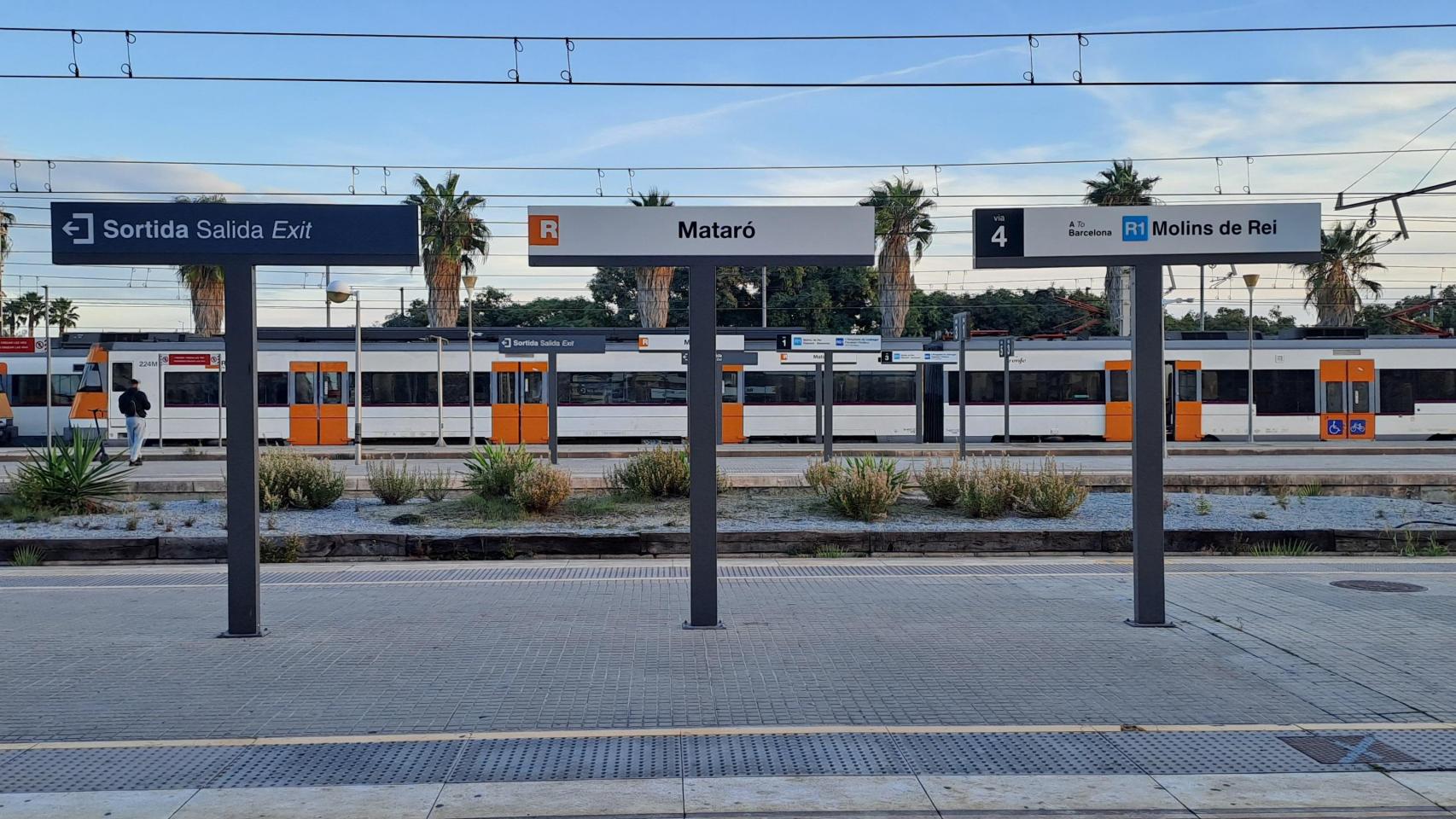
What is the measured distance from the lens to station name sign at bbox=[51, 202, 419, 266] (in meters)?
8.10

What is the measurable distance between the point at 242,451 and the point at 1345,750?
7.11m

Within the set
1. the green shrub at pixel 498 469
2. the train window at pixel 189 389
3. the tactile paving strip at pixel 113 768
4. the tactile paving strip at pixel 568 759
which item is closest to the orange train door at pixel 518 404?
the train window at pixel 189 389

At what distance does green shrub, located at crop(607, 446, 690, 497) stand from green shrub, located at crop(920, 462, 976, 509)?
131 inches

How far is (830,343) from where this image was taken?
85.2 ft

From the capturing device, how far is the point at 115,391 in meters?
31.9

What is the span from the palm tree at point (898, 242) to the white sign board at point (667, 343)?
16.9 m

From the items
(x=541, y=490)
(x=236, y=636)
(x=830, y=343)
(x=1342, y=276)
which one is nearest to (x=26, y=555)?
(x=236, y=636)

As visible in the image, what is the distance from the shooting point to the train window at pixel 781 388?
3350cm

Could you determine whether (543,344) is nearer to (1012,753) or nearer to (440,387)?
(440,387)

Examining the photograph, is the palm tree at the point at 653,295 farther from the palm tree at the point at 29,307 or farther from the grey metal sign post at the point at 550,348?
the palm tree at the point at 29,307

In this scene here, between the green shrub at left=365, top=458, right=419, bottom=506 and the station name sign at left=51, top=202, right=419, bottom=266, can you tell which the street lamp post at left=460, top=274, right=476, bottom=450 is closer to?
the green shrub at left=365, top=458, right=419, bottom=506

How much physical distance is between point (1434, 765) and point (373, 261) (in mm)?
6990

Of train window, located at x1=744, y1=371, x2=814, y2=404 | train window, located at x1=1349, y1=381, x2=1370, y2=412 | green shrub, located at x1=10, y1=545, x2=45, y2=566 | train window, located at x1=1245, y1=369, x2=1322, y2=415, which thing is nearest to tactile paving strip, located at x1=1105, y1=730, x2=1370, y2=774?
green shrub, located at x1=10, y1=545, x2=45, y2=566

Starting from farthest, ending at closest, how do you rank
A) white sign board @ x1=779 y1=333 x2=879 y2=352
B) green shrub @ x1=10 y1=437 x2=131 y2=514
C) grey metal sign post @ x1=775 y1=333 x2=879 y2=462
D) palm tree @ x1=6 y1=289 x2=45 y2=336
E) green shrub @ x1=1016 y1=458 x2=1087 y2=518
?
1. palm tree @ x1=6 y1=289 x2=45 y2=336
2. white sign board @ x1=779 y1=333 x2=879 y2=352
3. grey metal sign post @ x1=775 y1=333 x2=879 y2=462
4. green shrub @ x1=10 y1=437 x2=131 y2=514
5. green shrub @ x1=1016 y1=458 x2=1087 y2=518
